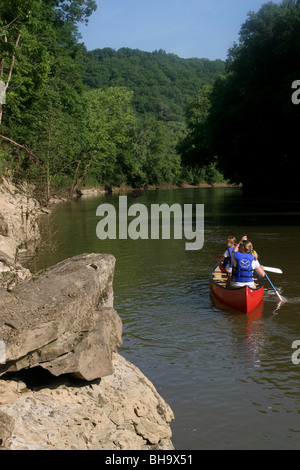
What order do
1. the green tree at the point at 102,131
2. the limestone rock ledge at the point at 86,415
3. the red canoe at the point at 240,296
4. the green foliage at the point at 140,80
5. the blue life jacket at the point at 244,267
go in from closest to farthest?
the limestone rock ledge at the point at 86,415, the red canoe at the point at 240,296, the blue life jacket at the point at 244,267, the green tree at the point at 102,131, the green foliage at the point at 140,80

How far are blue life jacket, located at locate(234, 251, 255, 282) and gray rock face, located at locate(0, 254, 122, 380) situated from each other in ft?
Result: 19.1

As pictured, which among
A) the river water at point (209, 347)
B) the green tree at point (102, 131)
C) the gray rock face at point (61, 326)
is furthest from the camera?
the green tree at point (102, 131)

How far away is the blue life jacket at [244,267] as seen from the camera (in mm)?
11750

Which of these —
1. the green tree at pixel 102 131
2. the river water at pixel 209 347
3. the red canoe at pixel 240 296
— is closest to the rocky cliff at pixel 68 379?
the river water at pixel 209 347

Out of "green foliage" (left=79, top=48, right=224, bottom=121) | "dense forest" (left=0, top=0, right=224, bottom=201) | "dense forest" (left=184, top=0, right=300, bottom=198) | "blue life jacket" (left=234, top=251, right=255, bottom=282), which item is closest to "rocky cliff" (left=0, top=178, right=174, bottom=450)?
"blue life jacket" (left=234, top=251, right=255, bottom=282)

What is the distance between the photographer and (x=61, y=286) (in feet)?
19.1

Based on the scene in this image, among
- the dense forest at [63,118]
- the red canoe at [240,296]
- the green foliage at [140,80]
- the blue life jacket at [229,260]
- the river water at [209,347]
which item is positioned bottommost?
the river water at [209,347]

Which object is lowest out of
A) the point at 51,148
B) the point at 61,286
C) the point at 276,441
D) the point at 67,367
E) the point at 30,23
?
the point at 276,441

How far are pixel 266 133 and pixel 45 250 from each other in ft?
85.6

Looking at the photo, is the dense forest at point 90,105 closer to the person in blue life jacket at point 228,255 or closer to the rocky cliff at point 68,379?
the person in blue life jacket at point 228,255

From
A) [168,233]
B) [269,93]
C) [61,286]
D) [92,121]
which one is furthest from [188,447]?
[92,121]

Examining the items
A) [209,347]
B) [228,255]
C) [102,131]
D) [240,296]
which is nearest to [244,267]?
[240,296]

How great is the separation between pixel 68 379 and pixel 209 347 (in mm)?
4122

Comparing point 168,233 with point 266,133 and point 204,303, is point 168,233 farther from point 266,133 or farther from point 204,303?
point 266,133
